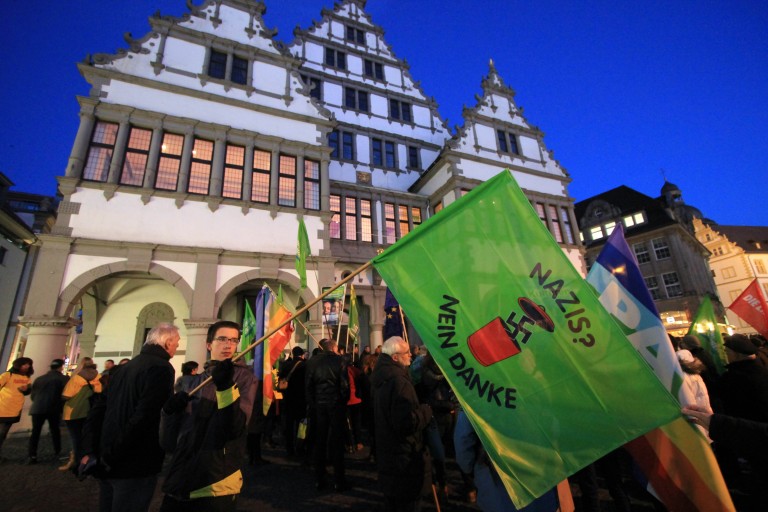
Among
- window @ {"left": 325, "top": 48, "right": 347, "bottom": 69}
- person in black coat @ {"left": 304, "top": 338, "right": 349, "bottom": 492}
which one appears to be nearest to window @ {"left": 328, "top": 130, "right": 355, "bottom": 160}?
window @ {"left": 325, "top": 48, "right": 347, "bottom": 69}

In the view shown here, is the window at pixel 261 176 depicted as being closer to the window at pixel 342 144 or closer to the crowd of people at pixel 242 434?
the window at pixel 342 144

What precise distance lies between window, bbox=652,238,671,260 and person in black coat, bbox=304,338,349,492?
38951 millimetres

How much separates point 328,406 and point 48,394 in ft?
19.7

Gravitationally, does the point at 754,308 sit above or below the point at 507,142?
below

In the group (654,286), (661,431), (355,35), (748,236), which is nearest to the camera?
(661,431)

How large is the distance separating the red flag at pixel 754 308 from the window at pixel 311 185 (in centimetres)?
1306

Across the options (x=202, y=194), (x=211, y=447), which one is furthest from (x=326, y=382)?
(x=202, y=194)

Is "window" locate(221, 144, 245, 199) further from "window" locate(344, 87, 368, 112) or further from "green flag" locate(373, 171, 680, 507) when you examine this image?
"green flag" locate(373, 171, 680, 507)

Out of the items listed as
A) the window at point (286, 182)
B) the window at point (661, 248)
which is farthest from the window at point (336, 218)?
the window at point (661, 248)

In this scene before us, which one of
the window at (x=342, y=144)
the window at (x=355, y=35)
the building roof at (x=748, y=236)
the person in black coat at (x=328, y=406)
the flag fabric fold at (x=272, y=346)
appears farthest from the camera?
the building roof at (x=748, y=236)

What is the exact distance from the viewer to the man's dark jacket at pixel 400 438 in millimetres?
3307

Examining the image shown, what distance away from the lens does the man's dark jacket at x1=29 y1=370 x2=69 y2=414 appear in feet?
22.6

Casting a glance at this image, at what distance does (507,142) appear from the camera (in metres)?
21.5

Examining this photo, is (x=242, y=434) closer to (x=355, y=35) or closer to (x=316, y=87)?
(x=316, y=87)
